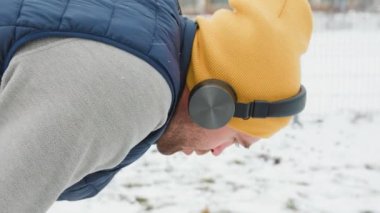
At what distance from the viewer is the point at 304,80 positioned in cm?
674

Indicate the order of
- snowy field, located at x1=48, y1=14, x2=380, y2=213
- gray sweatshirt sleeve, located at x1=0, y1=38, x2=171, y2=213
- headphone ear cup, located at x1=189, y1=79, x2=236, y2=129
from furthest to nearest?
snowy field, located at x1=48, y1=14, x2=380, y2=213 → headphone ear cup, located at x1=189, y1=79, x2=236, y2=129 → gray sweatshirt sleeve, located at x1=0, y1=38, x2=171, y2=213

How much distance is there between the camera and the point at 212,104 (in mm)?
1318

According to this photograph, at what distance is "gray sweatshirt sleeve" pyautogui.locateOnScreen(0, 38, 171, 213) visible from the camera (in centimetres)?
90

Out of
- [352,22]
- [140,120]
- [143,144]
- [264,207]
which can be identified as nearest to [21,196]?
[140,120]

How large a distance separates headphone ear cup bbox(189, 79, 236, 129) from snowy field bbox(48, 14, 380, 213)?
6.16ft

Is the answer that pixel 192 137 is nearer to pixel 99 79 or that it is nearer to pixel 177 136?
pixel 177 136

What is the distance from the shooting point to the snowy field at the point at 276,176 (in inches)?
127

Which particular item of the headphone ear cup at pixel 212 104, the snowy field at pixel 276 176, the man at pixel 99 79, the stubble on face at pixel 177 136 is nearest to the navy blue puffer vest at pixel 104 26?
the man at pixel 99 79

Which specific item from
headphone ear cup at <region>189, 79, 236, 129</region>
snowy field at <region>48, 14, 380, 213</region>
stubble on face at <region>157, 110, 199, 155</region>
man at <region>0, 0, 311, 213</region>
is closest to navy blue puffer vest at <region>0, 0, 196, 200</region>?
man at <region>0, 0, 311, 213</region>

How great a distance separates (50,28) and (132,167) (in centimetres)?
308

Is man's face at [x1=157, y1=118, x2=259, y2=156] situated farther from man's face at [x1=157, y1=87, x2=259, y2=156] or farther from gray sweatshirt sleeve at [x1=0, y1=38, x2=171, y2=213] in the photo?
gray sweatshirt sleeve at [x1=0, y1=38, x2=171, y2=213]

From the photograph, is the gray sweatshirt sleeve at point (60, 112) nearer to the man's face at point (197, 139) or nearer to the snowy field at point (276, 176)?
the man's face at point (197, 139)

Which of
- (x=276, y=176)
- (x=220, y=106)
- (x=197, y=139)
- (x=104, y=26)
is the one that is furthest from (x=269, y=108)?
(x=276, y=176)

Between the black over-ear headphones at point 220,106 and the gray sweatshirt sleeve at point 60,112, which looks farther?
the black over-ear headphones at point 220,106
